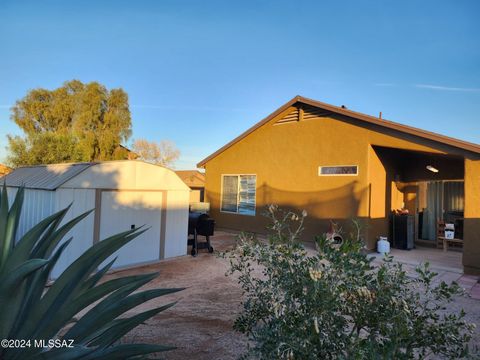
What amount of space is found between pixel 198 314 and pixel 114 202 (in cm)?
369

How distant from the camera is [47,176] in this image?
6.90 m

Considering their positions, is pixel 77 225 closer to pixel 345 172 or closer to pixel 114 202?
pixel 114 202

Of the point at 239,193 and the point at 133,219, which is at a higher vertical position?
the point at 239,193

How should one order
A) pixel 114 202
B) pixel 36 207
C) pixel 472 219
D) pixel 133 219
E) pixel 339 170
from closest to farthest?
pixel 36 207, pixel 114 202, pixel 472 219, pixel 133 219, pixel 339 170

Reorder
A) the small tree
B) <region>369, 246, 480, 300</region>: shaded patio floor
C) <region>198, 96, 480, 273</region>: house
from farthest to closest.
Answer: the small tree → <region>198, 96, 480, 273</region>: house → <region>369, 246, 480, 300</region>: shaded patio floor

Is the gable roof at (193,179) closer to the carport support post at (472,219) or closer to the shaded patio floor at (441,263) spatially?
the shaded patio floor at (441,263)

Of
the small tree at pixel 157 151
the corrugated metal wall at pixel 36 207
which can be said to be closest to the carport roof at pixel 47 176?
the corrugated metal wall at pixel 36 207

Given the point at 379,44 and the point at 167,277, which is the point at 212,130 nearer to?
the point at 379,44

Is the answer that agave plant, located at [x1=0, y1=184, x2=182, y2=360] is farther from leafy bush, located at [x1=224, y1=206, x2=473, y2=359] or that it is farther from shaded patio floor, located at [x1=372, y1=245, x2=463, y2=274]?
shaded patio floor, located at [x1=372, y1=245, x2=463, y2=274]

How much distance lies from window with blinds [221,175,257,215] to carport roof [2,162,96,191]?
6.88m

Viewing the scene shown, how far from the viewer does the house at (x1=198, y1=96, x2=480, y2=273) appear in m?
8.62

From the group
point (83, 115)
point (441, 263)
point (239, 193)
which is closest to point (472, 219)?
point (441, 263)

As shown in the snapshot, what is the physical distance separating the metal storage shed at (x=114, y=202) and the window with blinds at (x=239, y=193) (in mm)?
4256

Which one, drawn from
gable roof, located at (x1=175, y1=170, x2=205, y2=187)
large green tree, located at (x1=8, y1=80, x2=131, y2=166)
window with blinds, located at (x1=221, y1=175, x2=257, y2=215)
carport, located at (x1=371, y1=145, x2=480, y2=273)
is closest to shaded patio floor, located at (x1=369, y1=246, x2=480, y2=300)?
carport, located at (x1=371, y1=145, x2=480, y2=273)
